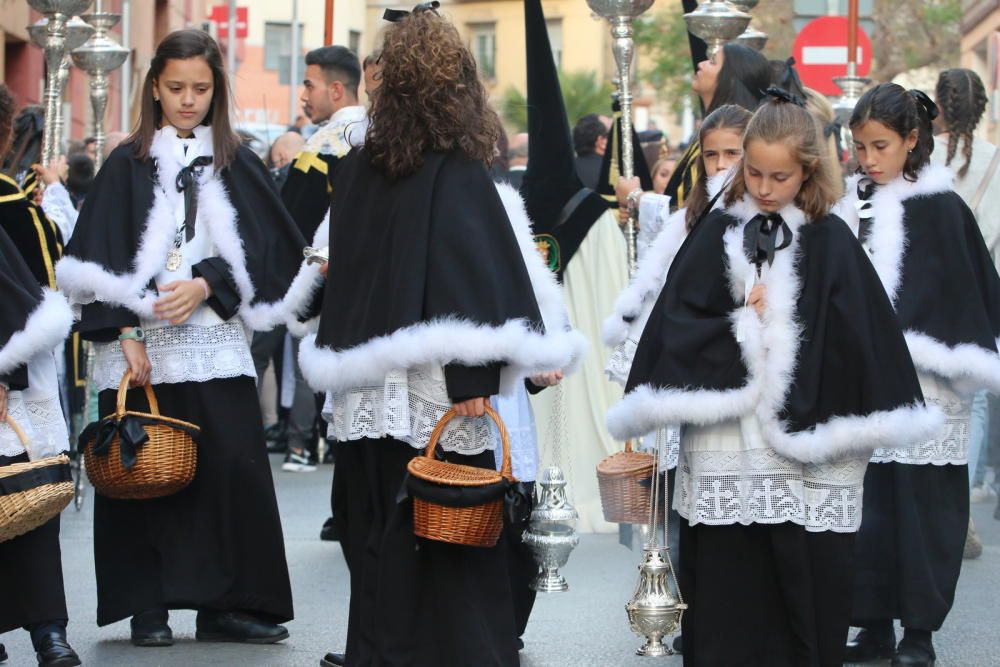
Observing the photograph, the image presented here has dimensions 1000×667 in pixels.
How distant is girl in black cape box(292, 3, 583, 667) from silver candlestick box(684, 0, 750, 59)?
141 inches

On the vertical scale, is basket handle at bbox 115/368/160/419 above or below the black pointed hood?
below

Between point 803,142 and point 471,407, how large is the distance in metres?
1.23

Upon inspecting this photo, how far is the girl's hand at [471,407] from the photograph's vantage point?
5.34 metres

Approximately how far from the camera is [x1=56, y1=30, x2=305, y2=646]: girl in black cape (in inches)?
258

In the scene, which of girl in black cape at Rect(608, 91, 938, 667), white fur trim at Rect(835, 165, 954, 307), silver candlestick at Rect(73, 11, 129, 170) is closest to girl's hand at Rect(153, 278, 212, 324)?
girl in black cape at Rect(608, 91, 938, 667)

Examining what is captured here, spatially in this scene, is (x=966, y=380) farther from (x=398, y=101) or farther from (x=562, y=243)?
(x=562, y=243)

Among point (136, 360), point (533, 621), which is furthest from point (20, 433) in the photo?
point (533, 621)

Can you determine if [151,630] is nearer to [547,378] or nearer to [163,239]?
[163,239]

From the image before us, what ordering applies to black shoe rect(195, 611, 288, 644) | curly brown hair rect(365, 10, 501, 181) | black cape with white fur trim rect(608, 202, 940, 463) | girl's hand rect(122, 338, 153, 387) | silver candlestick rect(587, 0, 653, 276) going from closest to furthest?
black cape with white fur trim rect(608, 202, 940, 463) → curly brown hair rect(365, 10, 501, 181) → girl's hand rect(122, 338, 153, 387) → black shoe rect(195, 611, 288, 644) → silver candlestick rect(587, 0, 653, 276)

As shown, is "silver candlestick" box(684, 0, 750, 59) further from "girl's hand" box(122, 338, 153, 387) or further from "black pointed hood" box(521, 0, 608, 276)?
"girl's hand" box(122, 338, 153, 387)

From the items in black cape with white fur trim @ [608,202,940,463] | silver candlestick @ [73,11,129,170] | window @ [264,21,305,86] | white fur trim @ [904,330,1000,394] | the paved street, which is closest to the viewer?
black cape with white fur trim @ [608,202,940,463]

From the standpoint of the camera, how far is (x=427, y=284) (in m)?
5.36

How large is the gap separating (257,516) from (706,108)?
256 cm

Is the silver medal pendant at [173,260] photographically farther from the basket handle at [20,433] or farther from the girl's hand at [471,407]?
the girl's hand at [471,407]
